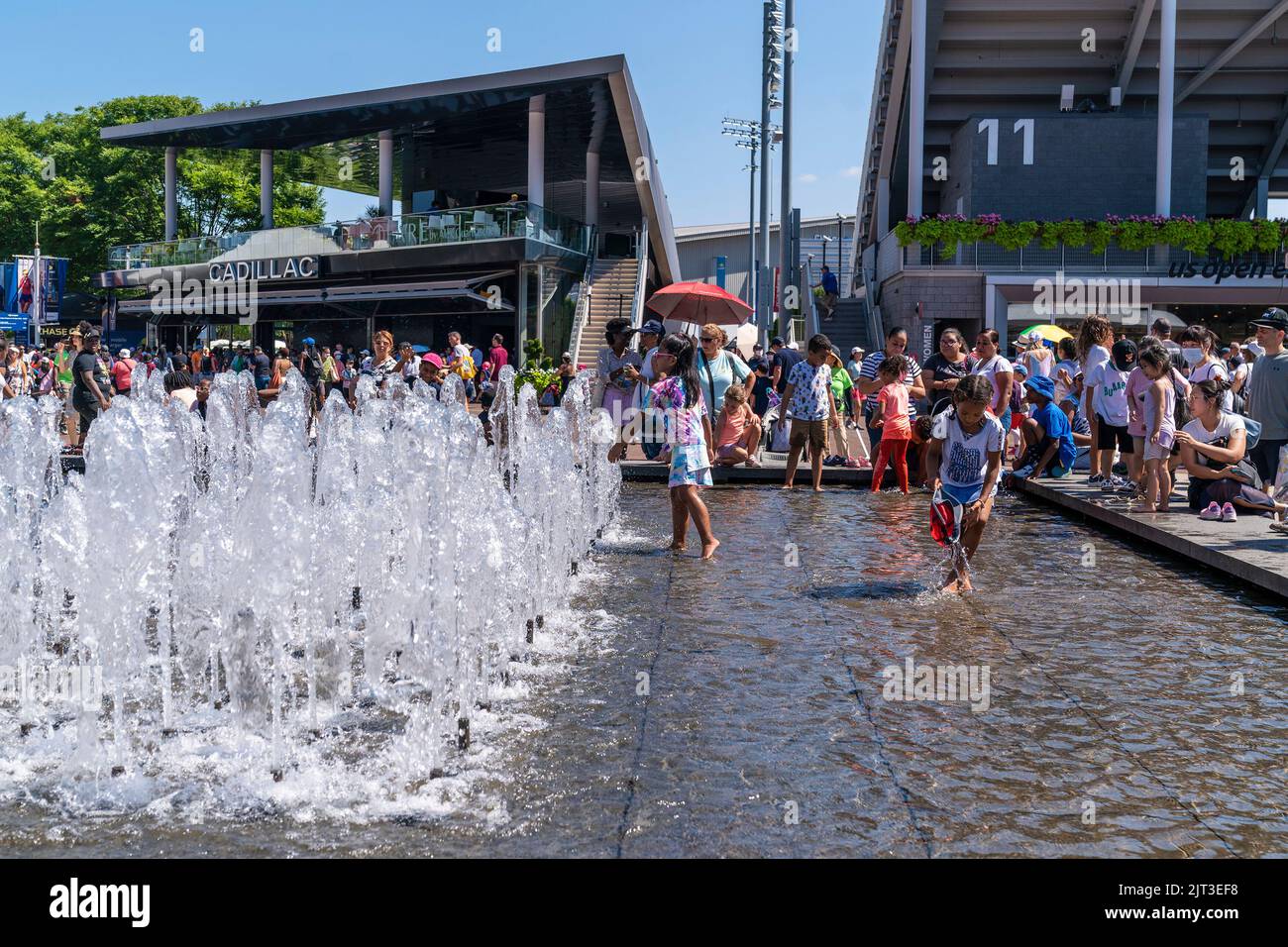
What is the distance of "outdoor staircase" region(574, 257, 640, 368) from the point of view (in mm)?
34719

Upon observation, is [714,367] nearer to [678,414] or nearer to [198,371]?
[678,414]

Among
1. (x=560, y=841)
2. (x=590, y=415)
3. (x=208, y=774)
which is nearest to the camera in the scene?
(x=560, y=841)

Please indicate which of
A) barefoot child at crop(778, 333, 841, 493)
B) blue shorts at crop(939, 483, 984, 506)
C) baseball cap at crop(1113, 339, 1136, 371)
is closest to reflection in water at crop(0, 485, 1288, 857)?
blue shorts at crop(939, 483, 984, 506)

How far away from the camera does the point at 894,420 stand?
13383mm

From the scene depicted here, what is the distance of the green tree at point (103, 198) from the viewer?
177 feet

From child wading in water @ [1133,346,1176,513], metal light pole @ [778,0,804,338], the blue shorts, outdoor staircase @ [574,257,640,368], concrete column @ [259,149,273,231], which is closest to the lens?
the blue shorts

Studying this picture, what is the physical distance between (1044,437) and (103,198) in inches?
2011

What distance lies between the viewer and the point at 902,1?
103 feet

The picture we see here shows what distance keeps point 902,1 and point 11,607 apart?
29.4 meters

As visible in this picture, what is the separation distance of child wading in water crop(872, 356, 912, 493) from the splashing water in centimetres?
478

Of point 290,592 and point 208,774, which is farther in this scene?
point 290,592

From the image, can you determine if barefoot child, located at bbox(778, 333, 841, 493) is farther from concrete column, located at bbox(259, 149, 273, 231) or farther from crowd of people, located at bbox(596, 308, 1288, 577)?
concrete column, located at bbox(259, 149, 273, 231)
